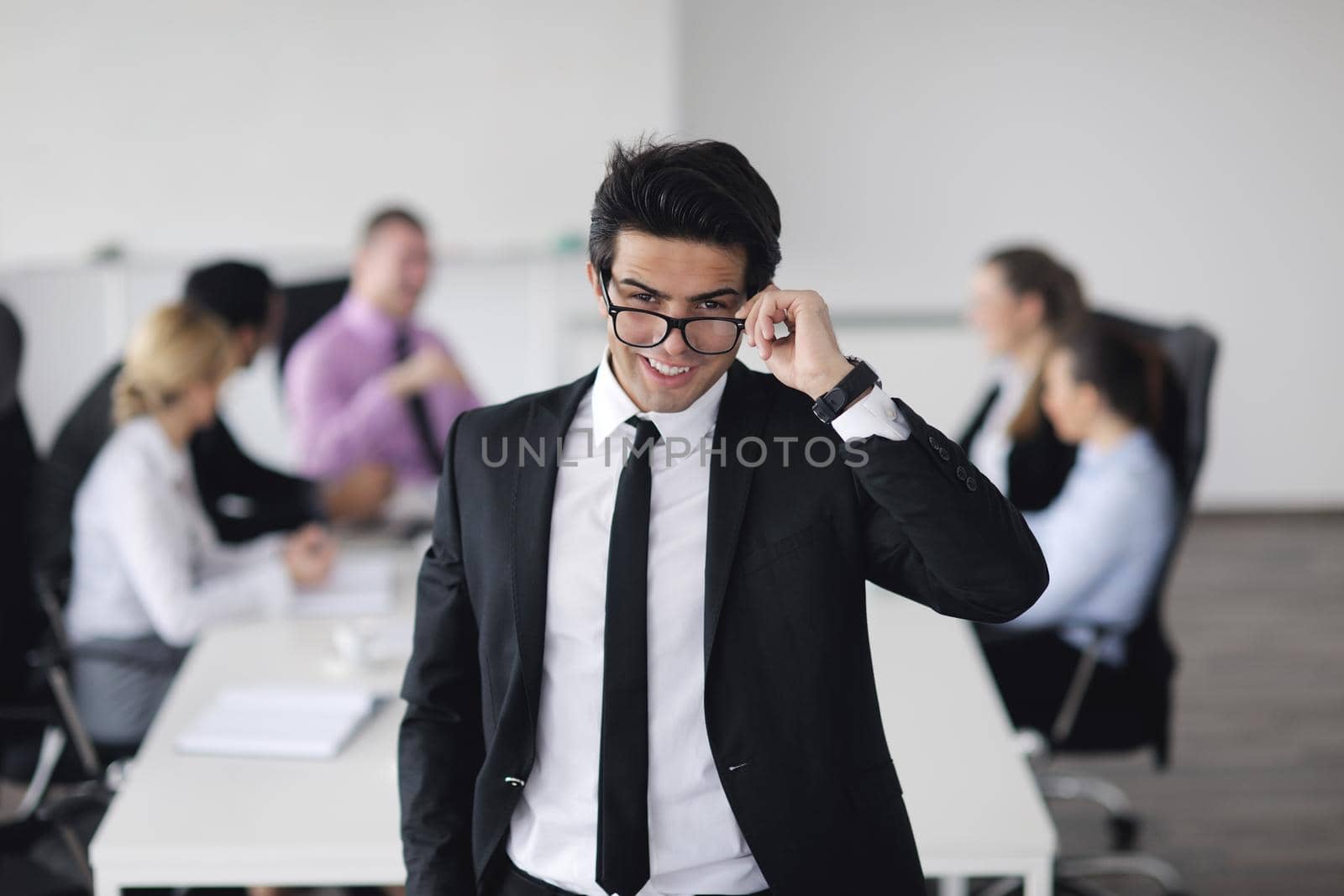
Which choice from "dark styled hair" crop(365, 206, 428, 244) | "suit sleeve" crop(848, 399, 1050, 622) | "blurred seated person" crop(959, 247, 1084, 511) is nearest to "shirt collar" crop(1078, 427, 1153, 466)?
"blurred seated person" crop(959, 247, 1084, 511)

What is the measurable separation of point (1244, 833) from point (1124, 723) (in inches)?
28.5

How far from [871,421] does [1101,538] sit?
66.6 inches

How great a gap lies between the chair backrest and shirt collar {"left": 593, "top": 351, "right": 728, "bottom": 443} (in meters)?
3.05

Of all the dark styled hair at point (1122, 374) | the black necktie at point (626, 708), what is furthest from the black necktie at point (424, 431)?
the black necktie at point (626, 708)

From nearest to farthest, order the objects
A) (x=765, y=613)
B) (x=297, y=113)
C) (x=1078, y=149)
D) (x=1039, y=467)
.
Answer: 1. (x=765, y=613)
2. (x=1039, y=467)
3. (x=297, y=113)
4. (x=1078, y=149)

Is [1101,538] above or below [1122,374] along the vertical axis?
below

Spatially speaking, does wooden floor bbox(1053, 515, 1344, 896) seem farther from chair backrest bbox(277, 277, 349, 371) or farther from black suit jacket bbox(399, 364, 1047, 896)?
chair backrest bbox(277, 277, 349, 371)

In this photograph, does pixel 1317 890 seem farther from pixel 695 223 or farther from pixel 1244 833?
pixel 695 223

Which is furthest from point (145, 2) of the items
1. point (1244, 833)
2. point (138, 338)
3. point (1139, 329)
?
point (1244, 833)

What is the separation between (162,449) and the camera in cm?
267

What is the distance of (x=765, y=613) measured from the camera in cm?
130

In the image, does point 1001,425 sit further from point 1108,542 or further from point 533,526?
point 533,526

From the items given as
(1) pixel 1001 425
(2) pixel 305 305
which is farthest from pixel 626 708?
(2) pixel 305 305

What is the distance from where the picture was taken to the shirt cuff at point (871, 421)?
3.84 feet
